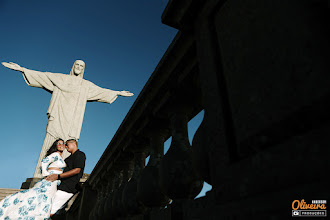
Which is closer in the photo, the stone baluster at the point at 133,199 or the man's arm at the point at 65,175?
the stone baluster at the point at 133,199

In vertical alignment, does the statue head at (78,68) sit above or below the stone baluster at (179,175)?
above

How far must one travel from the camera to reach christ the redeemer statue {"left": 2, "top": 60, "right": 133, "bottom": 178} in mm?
7145

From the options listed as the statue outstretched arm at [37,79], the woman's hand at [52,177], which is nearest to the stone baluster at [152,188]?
the woman's hand at [52,177]

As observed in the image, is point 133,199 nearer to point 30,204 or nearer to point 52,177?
point 30,204

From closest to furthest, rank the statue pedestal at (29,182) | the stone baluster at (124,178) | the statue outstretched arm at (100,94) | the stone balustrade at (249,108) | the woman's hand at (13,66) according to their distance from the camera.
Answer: the stone balustrade at (249,108) < the stone baluster at (124,178) < the statue pedestal at (29,182) < the woman's hand at (13,66) < the statue outstretched arm at (100,94)

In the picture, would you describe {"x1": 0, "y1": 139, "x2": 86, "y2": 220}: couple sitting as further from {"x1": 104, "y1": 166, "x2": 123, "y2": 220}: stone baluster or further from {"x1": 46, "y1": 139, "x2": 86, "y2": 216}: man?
{"x1": 104, "y1": 166, "x2": 123, "y2": 220}: stone baluster

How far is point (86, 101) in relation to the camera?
27.7ft

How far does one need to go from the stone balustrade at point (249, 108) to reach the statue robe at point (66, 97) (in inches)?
267

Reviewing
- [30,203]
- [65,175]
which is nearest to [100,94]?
[65,175]

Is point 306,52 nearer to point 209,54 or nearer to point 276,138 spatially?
point 276,138

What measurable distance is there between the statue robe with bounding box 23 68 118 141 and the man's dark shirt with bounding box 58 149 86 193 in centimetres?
366

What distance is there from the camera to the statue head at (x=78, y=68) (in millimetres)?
8719

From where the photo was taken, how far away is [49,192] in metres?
3.17

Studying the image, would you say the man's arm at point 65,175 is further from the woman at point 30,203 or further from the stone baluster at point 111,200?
the stone baluster at point 111,200
